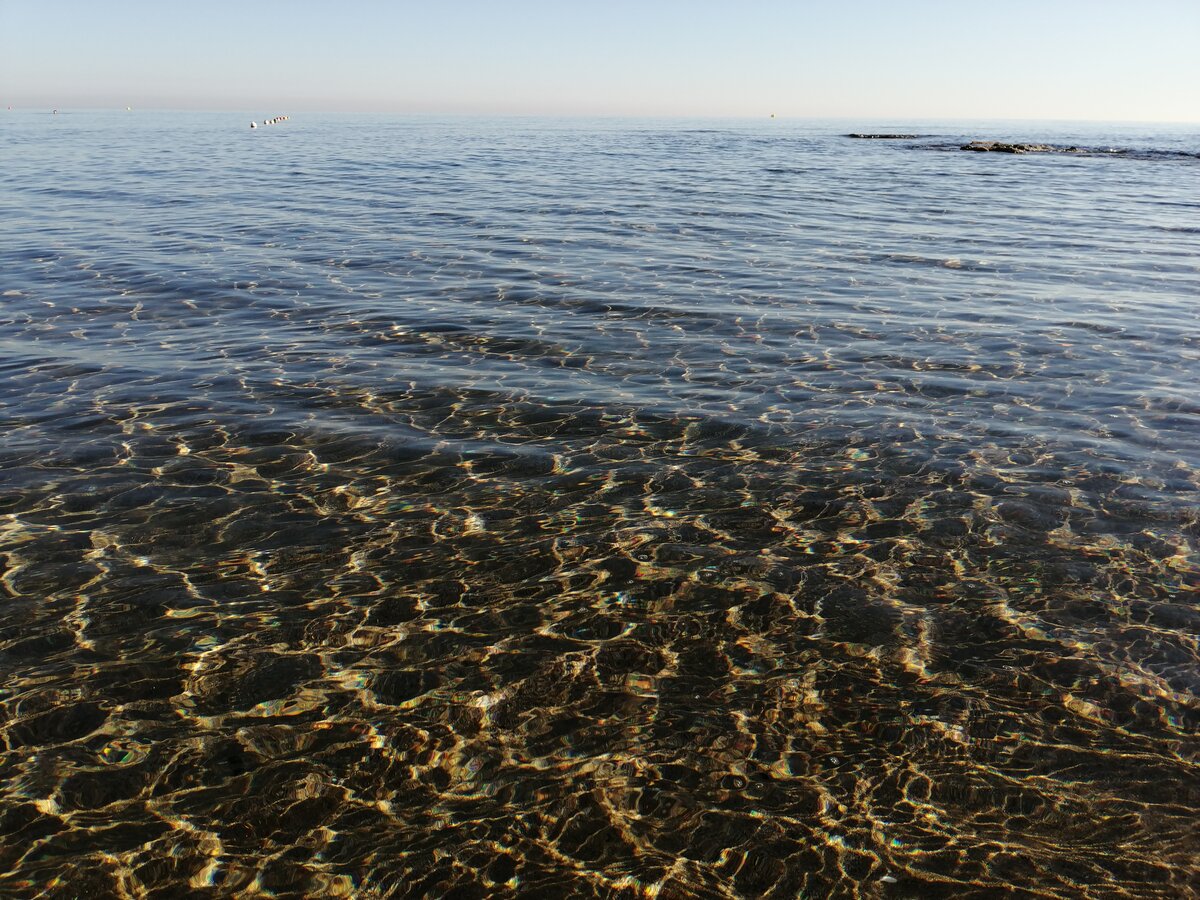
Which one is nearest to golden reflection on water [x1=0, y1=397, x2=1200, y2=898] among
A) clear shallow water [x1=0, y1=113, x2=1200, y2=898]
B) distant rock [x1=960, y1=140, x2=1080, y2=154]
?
clear shallow water [x1=0, y1=113, x2=1200, y2=898]

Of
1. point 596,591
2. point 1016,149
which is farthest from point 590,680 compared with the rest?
point 1016,149

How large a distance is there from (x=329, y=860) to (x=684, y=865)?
1965 mm

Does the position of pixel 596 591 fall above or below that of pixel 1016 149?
below

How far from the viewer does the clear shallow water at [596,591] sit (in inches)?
199

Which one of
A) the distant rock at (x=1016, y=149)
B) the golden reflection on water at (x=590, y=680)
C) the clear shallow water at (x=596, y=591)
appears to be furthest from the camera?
the distant rock at (x=1016, y=149)

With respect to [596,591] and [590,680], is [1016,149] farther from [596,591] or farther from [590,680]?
[590,680]

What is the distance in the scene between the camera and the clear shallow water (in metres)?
5.06

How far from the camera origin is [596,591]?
24.8 ft

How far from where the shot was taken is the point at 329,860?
4.86m

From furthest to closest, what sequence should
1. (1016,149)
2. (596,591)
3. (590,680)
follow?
(1016,149)
(596,591)
(590,680)

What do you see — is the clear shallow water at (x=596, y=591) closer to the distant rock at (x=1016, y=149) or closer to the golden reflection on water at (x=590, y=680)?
the golden reflection on water at (x=590, y=680)

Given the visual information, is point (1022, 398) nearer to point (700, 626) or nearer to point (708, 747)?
point (700, 626)

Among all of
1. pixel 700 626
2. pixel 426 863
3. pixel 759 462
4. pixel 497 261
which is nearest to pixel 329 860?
pixel 426 863

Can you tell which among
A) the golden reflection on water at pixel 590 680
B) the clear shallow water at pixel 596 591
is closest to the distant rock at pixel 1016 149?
the clear shallow water at pixel 596 591
